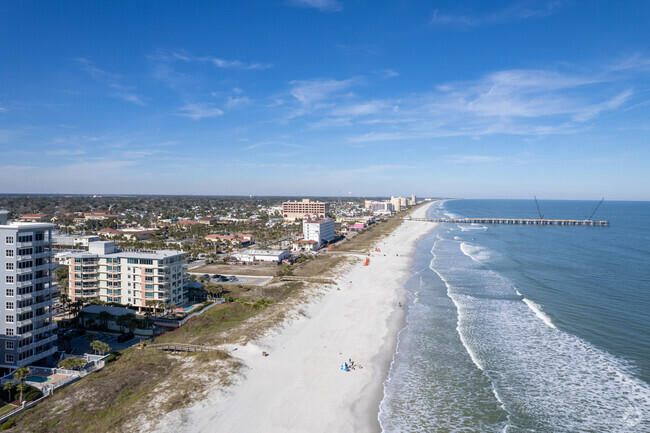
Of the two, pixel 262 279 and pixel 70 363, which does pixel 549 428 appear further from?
pixel 262 279

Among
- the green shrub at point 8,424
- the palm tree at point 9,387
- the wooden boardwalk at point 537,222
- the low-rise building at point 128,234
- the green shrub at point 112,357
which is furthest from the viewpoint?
the wooden boardwalk at point 537,222

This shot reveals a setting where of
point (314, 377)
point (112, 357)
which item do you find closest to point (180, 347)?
point (112, 357)

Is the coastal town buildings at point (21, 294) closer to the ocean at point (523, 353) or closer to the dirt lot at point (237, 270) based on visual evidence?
the ocean at point (523, 353)

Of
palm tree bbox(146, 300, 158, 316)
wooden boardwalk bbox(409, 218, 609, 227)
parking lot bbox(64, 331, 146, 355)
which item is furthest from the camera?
wooden boardwalk bbox(409, 218, 609, 227)

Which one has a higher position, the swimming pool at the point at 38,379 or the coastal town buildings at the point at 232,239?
the coastal town buildings at the point at 232,239

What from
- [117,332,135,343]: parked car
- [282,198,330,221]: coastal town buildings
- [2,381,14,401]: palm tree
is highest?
[282,198,330,221]: coastal town buildings

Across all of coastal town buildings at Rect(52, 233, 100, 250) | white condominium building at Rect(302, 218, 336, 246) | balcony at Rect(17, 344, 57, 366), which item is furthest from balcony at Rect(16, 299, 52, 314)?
white condominium building at Rect(302, 218, 336, 246)

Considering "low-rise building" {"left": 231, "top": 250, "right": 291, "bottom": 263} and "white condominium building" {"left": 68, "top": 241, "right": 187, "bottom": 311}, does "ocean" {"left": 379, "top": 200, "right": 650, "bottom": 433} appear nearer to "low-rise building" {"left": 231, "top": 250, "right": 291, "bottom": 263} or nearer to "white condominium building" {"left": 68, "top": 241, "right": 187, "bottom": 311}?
"white condominium building" {"left": 68, "top": 241, "right": 187, "bottom": 311}

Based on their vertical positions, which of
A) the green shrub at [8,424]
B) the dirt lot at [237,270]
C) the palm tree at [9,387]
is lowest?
the green shrub at [8,424]

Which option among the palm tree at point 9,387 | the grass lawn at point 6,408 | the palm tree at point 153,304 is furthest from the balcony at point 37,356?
the palm tree at point 153,304
